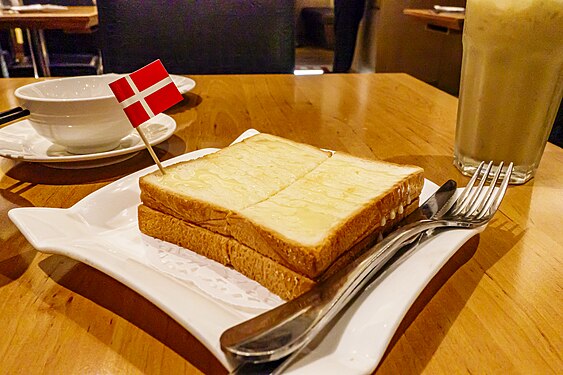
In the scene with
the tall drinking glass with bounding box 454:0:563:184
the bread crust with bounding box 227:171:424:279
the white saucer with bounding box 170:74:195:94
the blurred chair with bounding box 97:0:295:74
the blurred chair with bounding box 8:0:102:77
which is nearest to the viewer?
the bread crust with bounding box 227:171:424:279

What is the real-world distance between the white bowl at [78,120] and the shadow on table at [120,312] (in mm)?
326

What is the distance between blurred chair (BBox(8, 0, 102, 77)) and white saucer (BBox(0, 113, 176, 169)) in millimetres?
2511

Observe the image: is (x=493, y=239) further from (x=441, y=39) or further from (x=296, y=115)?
(x=441, y=39)

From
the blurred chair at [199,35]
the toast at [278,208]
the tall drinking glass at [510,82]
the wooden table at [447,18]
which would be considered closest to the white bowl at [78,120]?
the toast at [278,208]

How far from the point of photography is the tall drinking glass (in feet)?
2.60

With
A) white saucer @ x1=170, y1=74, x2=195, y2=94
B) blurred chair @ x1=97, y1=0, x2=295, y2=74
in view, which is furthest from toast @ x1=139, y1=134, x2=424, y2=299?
blurred chair @ x1=97, y1=0, x2=295, y2=74

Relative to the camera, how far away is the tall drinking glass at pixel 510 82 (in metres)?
0.79

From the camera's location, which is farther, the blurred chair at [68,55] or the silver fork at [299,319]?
the blurred chair at [68,55]

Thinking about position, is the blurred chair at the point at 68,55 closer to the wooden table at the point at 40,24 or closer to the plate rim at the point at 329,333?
the wooden table at the point at 40,24

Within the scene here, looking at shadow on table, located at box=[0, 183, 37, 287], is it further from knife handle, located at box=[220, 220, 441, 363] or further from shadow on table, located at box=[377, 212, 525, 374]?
shadow on table, located at box=[377, 212, 525, 374]

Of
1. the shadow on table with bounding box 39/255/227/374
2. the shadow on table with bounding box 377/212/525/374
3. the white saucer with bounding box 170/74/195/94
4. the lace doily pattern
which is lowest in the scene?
the shadow on table with bounding box 377/212/525/374

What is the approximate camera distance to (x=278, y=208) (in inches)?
24.2

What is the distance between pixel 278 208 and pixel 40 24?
3.04 meters

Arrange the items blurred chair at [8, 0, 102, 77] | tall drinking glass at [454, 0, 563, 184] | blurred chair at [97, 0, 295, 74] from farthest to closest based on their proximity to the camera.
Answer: blurred chair at [8, 0, 102, 77], blurred chair at [97, 0, 295, 74], tall drinking glass at [454, 0, 563, 184]
